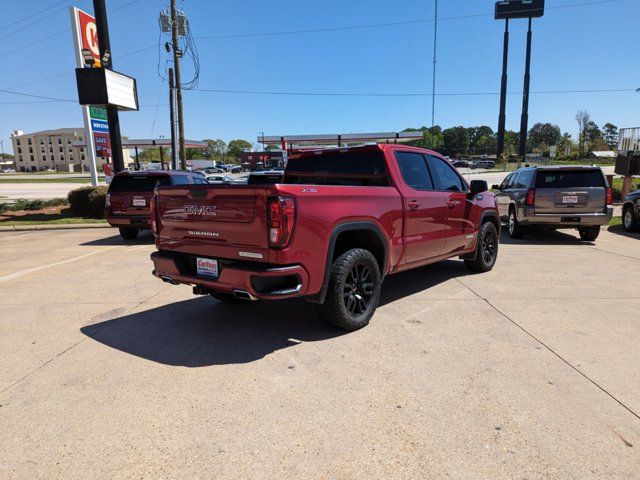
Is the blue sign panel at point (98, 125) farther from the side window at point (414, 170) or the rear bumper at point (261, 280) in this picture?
the rear bumper at point (261, 280)

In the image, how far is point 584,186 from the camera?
366 inches

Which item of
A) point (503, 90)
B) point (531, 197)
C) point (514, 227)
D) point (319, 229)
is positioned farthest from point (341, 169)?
point (503, 90)

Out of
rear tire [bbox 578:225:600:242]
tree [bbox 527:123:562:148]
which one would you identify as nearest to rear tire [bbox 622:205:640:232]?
rear tire [bbox 578:225:600:242]

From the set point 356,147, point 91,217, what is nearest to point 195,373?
point 356,147

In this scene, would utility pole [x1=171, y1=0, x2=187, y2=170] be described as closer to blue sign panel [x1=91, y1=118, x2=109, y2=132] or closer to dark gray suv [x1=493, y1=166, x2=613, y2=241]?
blue sign panel [x1=91, y1=118, x2=109, y2=132]

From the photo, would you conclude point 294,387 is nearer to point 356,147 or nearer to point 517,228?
point 356,147

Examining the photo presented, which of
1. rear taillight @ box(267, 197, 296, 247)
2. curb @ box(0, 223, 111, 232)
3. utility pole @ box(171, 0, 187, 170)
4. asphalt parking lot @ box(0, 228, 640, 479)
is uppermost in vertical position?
utility pole @ box(171, 0, 187, 170)

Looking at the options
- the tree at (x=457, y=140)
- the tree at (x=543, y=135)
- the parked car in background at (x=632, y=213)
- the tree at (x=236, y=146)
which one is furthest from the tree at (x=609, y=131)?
the parked car in background at (x=632, y=213)

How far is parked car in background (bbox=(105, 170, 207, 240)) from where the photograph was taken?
9664mm

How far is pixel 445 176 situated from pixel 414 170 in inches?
34.3

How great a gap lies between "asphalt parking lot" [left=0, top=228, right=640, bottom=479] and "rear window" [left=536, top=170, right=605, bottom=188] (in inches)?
163

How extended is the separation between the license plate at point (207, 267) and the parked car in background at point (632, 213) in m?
11.3

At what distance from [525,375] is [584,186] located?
7521 mm

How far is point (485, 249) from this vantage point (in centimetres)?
701
